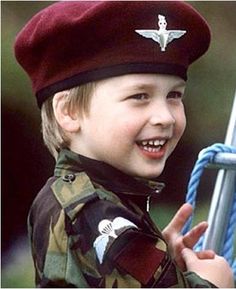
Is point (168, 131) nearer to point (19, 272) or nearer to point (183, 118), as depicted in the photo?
point (183, 118)

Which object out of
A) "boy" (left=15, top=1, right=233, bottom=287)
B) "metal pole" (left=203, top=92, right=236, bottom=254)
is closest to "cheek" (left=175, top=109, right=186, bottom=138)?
"boy" (left=15, top=1, right=233, bottom=287)

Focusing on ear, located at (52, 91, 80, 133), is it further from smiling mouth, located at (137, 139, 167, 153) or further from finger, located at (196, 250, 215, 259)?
finger, located at (196, 250, 215, 259)

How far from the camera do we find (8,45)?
699 mm

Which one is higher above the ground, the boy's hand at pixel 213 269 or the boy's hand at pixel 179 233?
the boy's hand at pixel 179 233

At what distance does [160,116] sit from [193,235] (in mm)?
139

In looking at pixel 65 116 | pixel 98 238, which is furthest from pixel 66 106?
pixel 98 238

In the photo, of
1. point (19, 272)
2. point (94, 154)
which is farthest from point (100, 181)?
point (19, 272)

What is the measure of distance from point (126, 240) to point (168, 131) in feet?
0.34

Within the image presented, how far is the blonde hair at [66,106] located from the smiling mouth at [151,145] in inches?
2.2

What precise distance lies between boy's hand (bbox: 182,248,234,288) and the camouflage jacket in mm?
17

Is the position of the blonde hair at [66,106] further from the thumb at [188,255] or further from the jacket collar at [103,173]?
the thumb at [188,255]

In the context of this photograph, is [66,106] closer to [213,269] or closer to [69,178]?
[69,178]

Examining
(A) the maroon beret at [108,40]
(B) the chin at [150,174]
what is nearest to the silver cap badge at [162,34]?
(A) the maroon beret at [108,40]

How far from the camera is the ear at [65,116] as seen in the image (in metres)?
0.62
